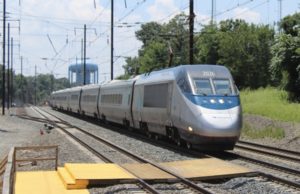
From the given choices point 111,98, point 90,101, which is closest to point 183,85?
point 111,98

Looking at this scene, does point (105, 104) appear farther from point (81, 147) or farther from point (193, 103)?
point (193, 103)

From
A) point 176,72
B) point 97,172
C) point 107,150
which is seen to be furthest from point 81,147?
point 97,172

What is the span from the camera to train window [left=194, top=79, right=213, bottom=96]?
19480 millimetres

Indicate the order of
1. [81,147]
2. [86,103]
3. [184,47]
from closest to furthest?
1. [81,147]
2. [86,103]
3. [184,47]

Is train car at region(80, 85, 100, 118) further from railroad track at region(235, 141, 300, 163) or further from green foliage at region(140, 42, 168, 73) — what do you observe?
green foliage at region(140, 42, 168, 73)

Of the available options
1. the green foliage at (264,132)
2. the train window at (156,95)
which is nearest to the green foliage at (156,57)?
the green foliage at (264,132)

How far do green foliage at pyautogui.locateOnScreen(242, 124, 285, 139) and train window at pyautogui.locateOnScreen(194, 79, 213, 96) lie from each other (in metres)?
7.87

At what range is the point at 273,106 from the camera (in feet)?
115

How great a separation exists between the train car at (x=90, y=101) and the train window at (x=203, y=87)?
23419mm

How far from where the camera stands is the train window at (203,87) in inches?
767

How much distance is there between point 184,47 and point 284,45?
50611 mm

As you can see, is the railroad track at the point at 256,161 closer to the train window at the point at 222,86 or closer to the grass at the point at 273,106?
the train window at the point at 222,86

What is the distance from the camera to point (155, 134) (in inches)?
1010

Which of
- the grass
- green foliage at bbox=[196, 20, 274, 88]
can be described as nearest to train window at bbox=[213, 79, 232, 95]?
the grass
